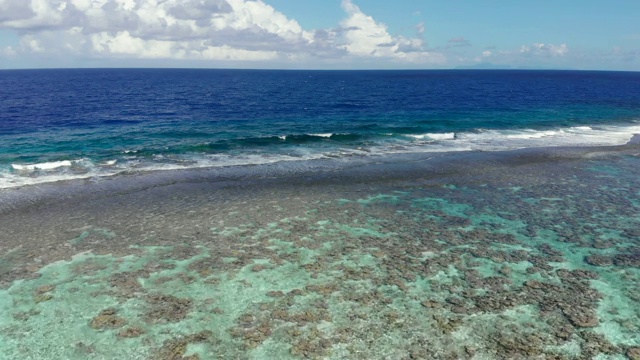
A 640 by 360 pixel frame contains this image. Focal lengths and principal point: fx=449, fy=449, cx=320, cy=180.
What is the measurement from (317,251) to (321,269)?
2002 millimetres

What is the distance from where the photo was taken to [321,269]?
1942cm

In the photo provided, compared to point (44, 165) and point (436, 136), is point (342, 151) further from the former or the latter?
point (44, 165)

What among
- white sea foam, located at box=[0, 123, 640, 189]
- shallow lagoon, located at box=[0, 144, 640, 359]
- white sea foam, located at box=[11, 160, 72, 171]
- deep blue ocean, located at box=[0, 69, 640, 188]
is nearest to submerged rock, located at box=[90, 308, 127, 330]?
shallow lagoon, located at box=[0, 144, 640, 359]

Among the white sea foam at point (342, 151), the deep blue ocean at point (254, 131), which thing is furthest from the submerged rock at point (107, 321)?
the deep blue ocean at point (254, 131)

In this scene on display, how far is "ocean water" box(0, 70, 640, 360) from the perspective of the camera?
48.2 feet

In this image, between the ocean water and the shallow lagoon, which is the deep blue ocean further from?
the shallow lagoon

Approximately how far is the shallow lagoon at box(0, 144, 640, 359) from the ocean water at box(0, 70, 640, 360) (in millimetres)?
92

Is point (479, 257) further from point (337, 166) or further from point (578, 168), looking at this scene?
point (578, 168)

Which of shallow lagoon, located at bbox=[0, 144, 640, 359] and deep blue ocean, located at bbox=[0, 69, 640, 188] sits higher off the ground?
deep blue ocean, located at bbox=[0, 69, 640, 188]

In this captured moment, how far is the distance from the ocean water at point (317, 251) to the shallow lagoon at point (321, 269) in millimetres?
92

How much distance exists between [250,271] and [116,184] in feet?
60.8

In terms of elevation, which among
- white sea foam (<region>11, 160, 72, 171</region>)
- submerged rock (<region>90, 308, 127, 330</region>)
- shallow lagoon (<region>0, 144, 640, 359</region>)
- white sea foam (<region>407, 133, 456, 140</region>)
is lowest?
submerged rock (<region>90, 308, 127, 330</region>)

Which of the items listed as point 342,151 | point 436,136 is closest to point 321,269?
point 342,151

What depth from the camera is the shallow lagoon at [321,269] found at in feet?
47.6
